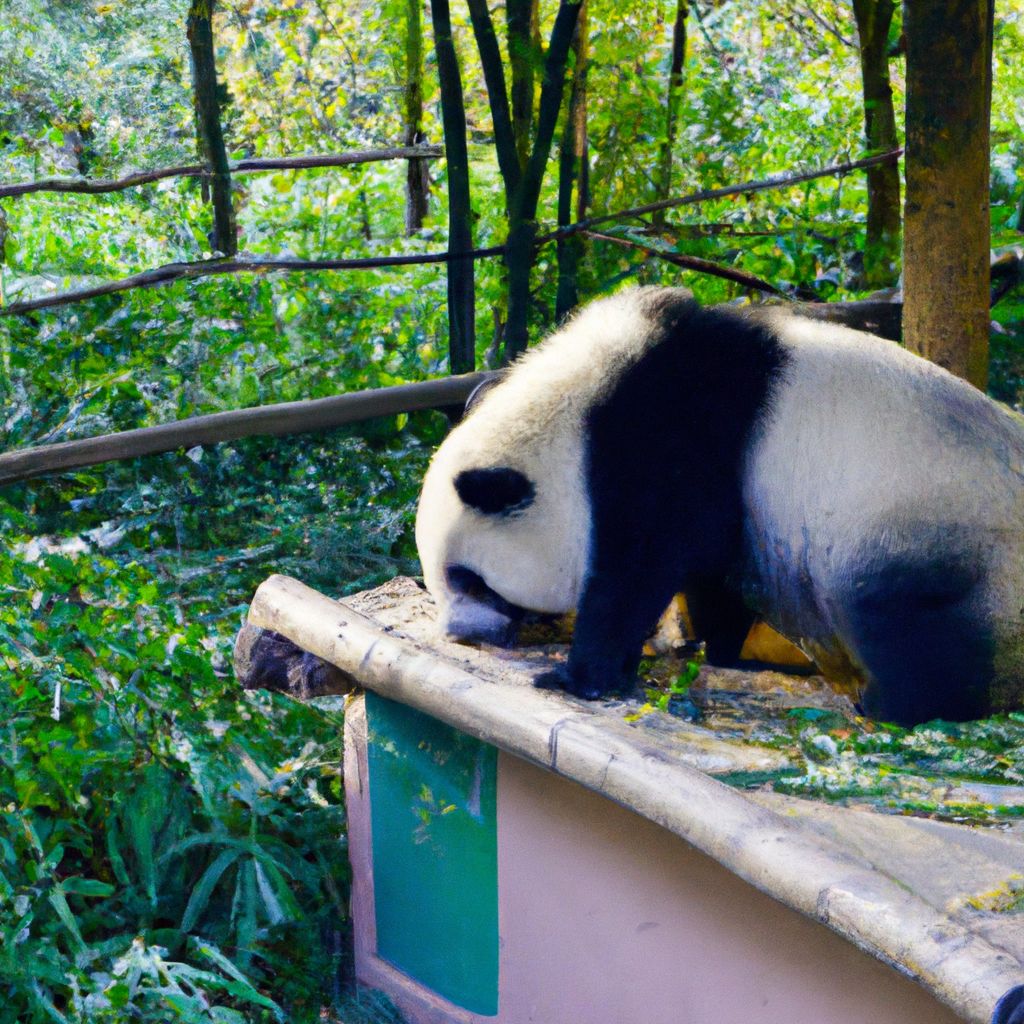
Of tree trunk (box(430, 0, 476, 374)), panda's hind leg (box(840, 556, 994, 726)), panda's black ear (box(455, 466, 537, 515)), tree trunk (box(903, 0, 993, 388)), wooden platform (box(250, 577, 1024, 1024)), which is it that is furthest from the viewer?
tree trunk (box(430, 0, 476, 374))

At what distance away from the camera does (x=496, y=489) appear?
2.64m

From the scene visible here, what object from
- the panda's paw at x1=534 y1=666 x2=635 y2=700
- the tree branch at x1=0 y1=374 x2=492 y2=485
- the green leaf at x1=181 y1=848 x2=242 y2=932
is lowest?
the green leaf at x1=181 y1=848 x2=242 y2=932

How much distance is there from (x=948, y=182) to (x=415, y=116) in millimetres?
3668

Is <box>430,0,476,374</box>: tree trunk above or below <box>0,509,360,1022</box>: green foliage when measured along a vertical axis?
above

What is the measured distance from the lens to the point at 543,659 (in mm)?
→ 2896

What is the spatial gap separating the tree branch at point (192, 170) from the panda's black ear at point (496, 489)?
286 centimetres

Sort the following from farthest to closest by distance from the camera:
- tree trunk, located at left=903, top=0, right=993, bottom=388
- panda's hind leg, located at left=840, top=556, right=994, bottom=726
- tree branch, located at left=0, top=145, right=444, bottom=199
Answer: tree branch, located at left=0, top=145, right=444, bottom=199, tree trunk, located at left=903, top=0, right=993, bottom=388, panda's hind leg, located at left=840, top=556, right=994, bottom=726

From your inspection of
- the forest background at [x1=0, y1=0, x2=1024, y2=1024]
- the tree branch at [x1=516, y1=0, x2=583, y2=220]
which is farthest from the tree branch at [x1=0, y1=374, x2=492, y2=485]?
the tree branch at [x1=516, y1=0, x2=583, y2=220]

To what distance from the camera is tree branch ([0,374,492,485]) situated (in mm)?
3990

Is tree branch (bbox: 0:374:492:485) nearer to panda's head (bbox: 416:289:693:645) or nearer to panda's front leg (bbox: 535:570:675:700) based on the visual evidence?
panda's head (bbox: 416:289:693:645)

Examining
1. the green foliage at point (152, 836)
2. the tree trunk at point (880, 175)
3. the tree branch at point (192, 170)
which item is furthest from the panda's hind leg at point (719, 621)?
the tree trunk at point (880, 175)

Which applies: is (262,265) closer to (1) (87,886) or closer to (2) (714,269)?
(2) (714,269)

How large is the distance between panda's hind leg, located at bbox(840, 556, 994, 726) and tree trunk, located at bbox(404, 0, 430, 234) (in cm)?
419

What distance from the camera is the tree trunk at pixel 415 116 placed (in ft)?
18.7
